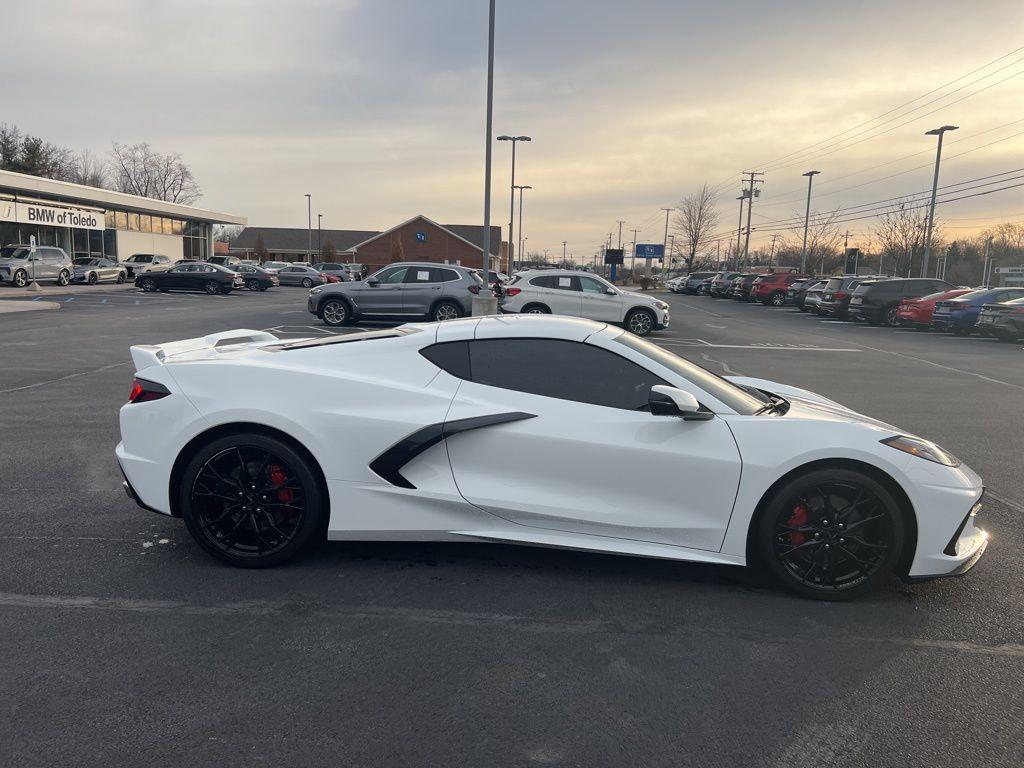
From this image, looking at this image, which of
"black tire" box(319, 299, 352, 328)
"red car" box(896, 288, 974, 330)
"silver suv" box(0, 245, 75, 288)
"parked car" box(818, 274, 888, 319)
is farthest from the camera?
"silver suv" box(0, 245, 75, 288)

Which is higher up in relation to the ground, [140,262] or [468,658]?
[140,262]

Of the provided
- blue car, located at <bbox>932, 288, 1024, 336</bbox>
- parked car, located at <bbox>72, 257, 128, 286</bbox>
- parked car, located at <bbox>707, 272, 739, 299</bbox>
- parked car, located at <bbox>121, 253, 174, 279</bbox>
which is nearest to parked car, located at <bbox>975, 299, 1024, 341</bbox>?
blue car, located at <bbox>932, 288, 1024, 336</bbox>

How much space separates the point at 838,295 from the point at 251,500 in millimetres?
29839

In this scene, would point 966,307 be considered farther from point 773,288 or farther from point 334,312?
point 334,312

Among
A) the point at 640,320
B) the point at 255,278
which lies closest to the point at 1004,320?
the point at 640,320

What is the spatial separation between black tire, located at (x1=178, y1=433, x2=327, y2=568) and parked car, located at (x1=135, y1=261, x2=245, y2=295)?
3296cm

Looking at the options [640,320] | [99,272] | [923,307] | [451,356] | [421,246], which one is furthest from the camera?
[421,246]

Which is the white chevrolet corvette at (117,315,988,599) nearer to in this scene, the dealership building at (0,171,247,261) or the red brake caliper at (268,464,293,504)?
the red brake caliper at (268,464,293,504)

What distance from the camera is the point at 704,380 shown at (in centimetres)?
410

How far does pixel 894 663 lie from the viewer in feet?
10.4

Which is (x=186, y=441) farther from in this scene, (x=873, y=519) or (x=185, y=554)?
(x=873, y=519)

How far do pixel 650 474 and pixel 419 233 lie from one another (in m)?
78.4

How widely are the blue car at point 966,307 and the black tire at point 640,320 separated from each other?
10459 millimetres

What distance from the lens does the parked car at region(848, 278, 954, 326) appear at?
2619 centimetres
